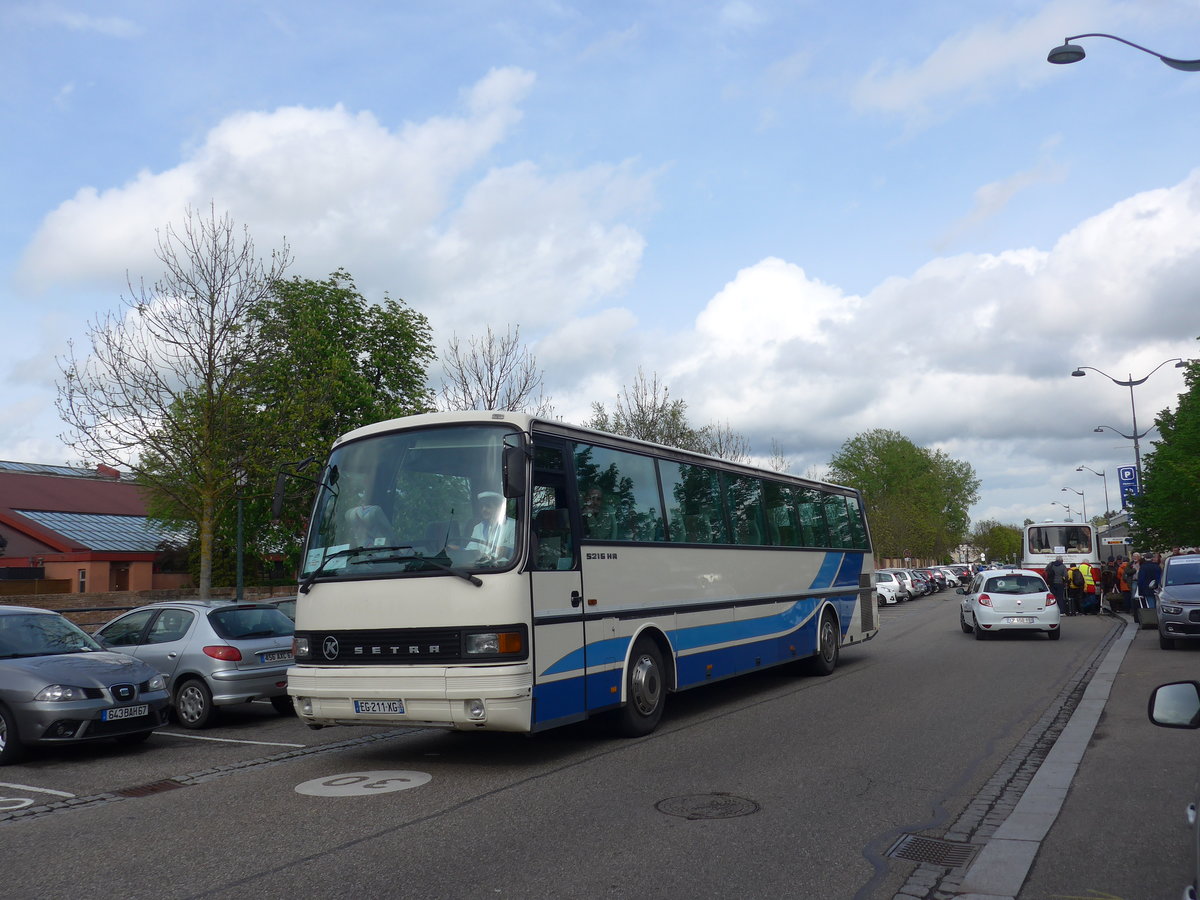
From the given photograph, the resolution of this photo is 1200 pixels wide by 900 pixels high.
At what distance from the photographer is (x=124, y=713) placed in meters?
10.2

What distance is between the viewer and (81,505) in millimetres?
55625

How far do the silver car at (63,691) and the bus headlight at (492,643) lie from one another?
3852mm

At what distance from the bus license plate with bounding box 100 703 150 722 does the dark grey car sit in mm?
16164

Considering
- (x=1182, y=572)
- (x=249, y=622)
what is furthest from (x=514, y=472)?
(x=1182, y=572)

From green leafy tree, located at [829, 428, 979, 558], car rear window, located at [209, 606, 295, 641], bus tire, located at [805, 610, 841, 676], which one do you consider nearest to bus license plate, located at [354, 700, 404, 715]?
car rear window, located at [209, 606, 295, 641]

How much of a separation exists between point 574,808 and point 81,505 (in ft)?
180

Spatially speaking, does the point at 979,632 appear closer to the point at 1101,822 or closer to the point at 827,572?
the point at 827,572

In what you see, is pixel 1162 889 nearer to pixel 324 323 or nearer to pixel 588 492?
pixel 588 492

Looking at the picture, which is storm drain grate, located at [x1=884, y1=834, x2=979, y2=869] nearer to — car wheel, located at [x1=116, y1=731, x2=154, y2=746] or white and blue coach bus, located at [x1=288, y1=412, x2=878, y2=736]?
white and blue coach bus, located at [x1=288, y1=412, x2=878, y2=736]

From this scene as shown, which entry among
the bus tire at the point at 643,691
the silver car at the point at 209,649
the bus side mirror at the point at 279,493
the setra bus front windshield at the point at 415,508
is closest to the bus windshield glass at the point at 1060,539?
the bus tire at the point at 643,691

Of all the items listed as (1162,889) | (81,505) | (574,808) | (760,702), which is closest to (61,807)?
(574,808)

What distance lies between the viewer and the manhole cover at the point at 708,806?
277 inches

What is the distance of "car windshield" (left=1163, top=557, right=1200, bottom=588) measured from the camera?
63.7 feet

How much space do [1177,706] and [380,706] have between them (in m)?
6.50
